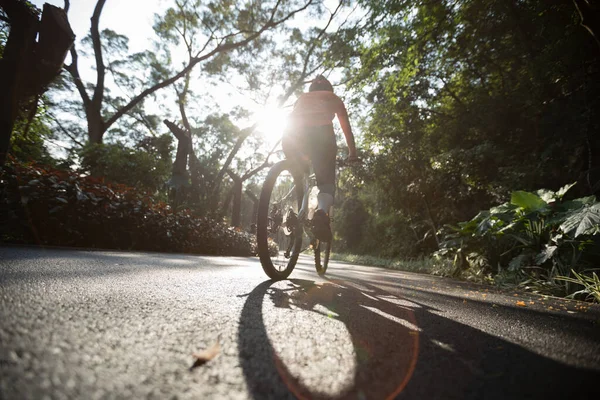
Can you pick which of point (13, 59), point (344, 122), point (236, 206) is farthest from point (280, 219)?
point (236, 206)

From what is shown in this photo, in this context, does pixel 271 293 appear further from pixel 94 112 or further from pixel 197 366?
pixel 94 112

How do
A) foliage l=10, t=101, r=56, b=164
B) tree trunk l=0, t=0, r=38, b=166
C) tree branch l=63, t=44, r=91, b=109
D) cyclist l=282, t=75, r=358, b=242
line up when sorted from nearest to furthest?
cyclist l=282, t=75, r=358, b=242, tree trunk l=0, t=0, r=38, b=166, foliage l=10, t=101, r=56, b=164, tree branch l=63, t=44, r=91, b=109

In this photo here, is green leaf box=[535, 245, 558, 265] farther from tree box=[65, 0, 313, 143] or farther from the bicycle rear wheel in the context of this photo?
tree box=[65, 0, 313, 143]

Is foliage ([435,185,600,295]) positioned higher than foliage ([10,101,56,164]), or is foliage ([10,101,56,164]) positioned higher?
foliage ([10,101,56,164])

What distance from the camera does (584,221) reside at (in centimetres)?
291

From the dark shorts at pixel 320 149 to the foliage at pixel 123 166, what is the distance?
873 centimetres

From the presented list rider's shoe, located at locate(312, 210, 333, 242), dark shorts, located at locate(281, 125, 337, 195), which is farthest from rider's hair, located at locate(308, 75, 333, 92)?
rider's shoe, located at locate(312, 210, 333, 242)

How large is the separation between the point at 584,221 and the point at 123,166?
1121 centimetres

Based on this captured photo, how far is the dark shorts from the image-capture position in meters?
2.78

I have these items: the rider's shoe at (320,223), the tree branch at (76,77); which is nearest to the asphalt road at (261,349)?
the rider's shoe at (320,223)

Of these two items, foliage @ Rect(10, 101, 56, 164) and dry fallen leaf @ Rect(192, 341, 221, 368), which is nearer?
dry fallen leaf @ Rect(192, 341, 221, 368)

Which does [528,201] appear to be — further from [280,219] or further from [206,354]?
[206,354]

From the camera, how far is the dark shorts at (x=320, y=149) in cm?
278

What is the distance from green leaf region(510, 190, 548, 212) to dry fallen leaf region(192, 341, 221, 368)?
432 centimetres
